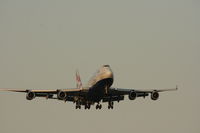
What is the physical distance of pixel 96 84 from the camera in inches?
2835

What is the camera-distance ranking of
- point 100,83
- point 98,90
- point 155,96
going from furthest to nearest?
point 155,96, point 98,90, point 100,83

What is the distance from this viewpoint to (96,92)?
73.4m

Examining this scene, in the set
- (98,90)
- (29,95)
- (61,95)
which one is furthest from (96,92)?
(29,95)

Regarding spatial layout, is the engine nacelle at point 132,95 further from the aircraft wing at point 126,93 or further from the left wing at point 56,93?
the left wing at point 56,93

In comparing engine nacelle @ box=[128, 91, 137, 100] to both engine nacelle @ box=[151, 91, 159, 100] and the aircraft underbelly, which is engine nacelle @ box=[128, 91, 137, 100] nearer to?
engine nacelle @ box=[151, 91, 159, 100]

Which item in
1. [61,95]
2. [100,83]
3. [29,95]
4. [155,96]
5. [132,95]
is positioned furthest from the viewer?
[155,96]

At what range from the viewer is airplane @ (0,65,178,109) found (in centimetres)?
7114

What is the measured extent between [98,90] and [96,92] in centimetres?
88

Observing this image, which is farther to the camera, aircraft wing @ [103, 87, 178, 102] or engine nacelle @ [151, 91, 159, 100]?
engine nacelle @ [151, 91, 159, 100]

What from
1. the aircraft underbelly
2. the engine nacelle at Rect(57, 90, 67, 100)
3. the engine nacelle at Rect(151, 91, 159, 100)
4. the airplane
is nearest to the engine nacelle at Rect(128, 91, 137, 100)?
the airplane

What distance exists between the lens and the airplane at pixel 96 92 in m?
71.1

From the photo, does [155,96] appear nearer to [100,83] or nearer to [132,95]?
[132,95]

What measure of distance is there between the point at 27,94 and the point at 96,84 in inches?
441

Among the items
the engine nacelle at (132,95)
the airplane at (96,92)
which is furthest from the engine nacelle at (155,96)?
the engine nacelle at (132,95)
